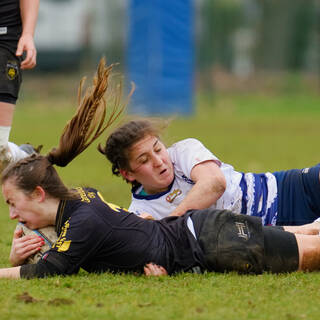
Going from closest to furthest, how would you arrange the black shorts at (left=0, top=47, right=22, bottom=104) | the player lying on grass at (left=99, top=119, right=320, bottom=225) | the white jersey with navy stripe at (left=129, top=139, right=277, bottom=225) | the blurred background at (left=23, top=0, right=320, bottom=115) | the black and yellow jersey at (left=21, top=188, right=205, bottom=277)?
the black and yellow jersey at (left=21, top=188, right=205, bottom=277) → the player lying on grass at (left=99, top=119, right=320, bottom=225) → the white jersey with navy stripe at (left=129, top=139, right=277, bottom=225) → the black shorts at (left=0, top=47, right=22, bottom=104) → the blurred background at (left=23, top=0, right=320, bottom=115)

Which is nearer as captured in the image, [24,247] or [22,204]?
[22,204]

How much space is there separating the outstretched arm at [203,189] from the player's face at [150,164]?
0.59 ft

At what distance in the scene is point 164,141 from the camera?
5223 millimetres

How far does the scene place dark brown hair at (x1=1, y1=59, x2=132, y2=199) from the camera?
13.3ft

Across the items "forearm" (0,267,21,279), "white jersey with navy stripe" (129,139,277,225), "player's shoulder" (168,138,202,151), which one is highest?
"player's shoulder" (168,138,202,151)

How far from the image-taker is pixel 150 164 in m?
4.78

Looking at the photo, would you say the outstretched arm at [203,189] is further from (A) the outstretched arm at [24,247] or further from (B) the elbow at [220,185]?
(A) the outstretched arm at [24,247]

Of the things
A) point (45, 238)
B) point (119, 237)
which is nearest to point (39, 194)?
point (45, 238)

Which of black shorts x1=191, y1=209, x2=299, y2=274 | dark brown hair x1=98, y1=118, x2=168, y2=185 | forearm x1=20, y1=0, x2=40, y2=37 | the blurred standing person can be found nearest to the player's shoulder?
dark brown hair x1=98, y1=118, x2=168, y2=185

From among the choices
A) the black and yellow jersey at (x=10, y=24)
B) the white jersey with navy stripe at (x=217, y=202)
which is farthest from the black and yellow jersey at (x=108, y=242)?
the black and yellow jersey at (x=10, y=24)

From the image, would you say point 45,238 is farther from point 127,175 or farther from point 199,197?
point 199,197

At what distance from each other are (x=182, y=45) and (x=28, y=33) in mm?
19008

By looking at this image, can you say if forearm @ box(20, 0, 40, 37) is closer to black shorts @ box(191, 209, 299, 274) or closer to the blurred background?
black shorts @ box(191, 209, 299, 274)

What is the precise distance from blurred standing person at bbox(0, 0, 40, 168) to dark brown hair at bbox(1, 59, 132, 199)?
0.94 metres
